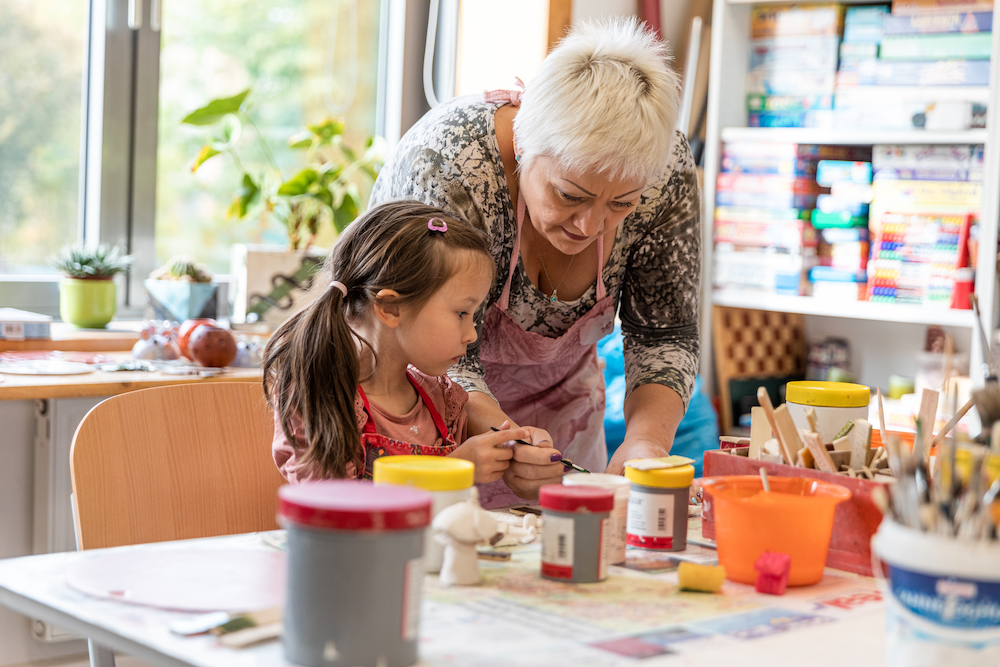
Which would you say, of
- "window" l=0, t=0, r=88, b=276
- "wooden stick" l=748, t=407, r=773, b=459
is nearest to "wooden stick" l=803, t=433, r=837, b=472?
"wooden stick" l=748, t=407, r=773, b=459

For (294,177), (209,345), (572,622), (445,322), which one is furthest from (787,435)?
(294,177)

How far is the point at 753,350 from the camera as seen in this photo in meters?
2.96

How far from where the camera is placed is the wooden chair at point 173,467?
3.85ft

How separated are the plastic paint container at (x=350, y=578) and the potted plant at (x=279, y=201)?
5.44 ft

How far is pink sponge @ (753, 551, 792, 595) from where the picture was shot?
0.89m

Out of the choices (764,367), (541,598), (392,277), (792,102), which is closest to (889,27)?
(792,102)

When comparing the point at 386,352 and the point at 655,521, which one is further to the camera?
the point at 386,352

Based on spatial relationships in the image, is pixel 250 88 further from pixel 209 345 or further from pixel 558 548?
pixel 558 548

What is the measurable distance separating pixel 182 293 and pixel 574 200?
1.28 m

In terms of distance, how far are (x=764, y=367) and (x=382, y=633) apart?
2450mm

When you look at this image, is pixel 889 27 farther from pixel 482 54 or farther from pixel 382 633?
pixel 382 633

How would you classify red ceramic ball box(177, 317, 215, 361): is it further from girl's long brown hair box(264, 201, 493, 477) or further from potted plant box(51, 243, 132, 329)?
girl's long brown hair box(264, 201, 493, 477)

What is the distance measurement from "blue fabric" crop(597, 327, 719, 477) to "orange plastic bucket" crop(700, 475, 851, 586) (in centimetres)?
156

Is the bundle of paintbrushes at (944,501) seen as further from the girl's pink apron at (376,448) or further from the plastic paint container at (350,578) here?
the girl's pink apron at (376,448)
